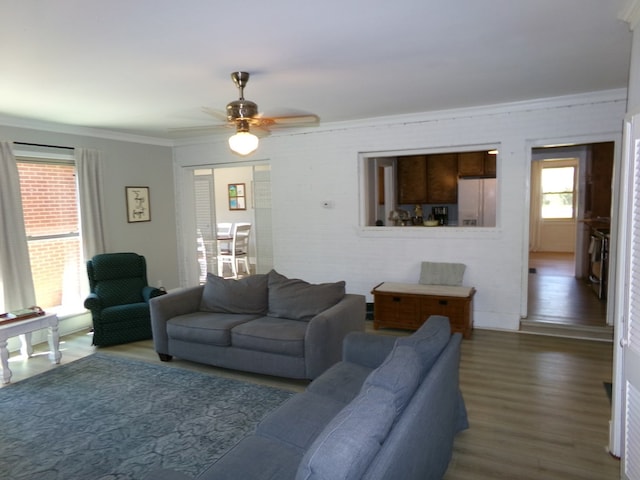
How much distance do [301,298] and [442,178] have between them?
4.37 meters

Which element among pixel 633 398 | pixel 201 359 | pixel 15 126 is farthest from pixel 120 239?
pixel 633 398

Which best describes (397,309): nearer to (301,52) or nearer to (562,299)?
(562,299)

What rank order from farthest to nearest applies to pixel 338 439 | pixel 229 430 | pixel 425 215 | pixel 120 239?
pixel 425 215, pixel 120 239, pixel 229 430, pixel 338 439

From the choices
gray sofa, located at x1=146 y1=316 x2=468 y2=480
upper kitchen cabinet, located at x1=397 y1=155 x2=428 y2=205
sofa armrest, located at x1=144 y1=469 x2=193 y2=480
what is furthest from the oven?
sofa armrest, located at x1=144 y1=469 x2=193 y2=480

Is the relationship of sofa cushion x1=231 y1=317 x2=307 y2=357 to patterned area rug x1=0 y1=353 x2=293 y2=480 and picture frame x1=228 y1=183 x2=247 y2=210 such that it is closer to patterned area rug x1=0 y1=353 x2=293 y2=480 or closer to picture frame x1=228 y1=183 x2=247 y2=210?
patterned area rug x1=0 y1=353 x2=293 y2=480

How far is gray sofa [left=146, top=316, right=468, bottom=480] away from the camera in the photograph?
136 cm

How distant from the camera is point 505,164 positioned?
15.5ft

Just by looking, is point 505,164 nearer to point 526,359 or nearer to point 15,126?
point 526,359

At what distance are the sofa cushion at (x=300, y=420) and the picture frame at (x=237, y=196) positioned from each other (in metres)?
7.31

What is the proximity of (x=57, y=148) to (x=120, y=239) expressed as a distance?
1395 mm

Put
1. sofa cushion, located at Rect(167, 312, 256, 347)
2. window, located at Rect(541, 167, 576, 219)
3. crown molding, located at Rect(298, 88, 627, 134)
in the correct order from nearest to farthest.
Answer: sofa cushion, located at Rect(167, 312, 256, 347), crown molding, located at Rect(298, 88, 627, 134), window, located at Rect(541, 167, 576, 219)

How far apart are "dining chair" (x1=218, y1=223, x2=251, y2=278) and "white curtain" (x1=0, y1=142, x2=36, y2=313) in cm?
372

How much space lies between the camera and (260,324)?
→ 3.77 m

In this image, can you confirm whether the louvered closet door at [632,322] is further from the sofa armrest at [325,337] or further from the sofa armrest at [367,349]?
the sofa armrest at [325,337]
